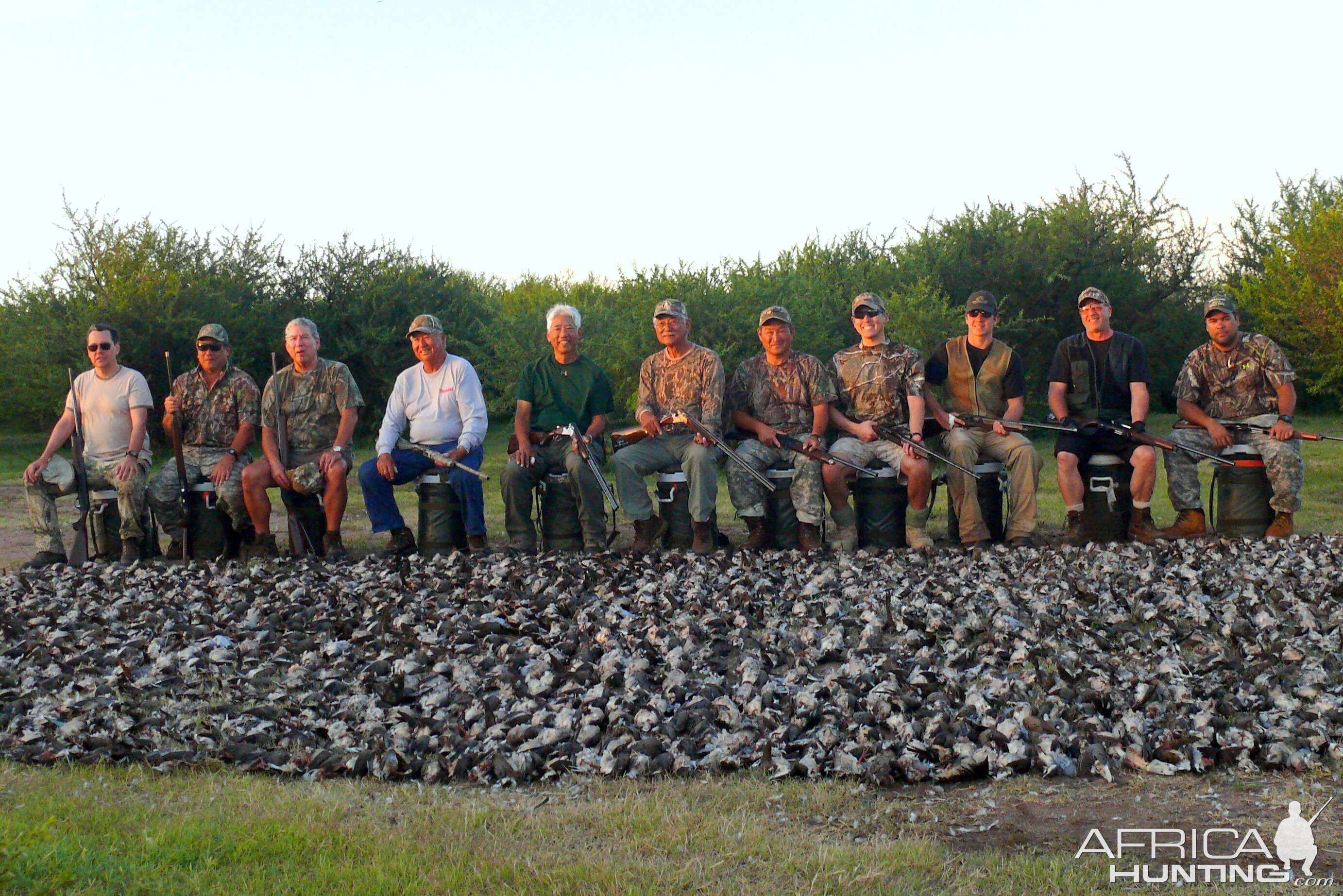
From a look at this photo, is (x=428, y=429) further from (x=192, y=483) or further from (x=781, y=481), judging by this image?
(x=781, y=481)

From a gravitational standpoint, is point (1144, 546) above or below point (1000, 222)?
below

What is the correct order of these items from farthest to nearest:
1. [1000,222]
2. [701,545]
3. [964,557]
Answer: [1000,222] < [701,545] < [964,557]

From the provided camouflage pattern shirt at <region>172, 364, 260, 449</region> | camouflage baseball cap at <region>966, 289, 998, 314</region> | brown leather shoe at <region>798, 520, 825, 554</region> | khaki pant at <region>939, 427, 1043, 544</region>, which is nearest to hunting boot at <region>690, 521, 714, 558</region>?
brown leather shoe at <region>798, 520, 825, 554</region>

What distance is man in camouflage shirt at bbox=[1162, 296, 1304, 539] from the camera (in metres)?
8.30

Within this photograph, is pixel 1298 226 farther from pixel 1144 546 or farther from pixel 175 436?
pixel 175 436

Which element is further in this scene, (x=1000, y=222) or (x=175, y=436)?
(x=1000, y=222)

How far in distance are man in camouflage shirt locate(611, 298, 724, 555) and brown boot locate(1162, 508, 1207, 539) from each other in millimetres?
3252

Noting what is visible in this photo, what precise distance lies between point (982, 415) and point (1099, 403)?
0.83m

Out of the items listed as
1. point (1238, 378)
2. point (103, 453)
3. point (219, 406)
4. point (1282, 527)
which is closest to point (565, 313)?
point (219, 406)

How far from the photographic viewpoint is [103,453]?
888cm

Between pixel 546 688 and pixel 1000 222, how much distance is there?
712 inches

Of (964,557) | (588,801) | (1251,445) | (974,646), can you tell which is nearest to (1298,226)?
(1251,445)

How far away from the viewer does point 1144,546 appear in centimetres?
776

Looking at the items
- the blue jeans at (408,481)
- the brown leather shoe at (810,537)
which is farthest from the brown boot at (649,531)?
the blue jeans at (408,481)
